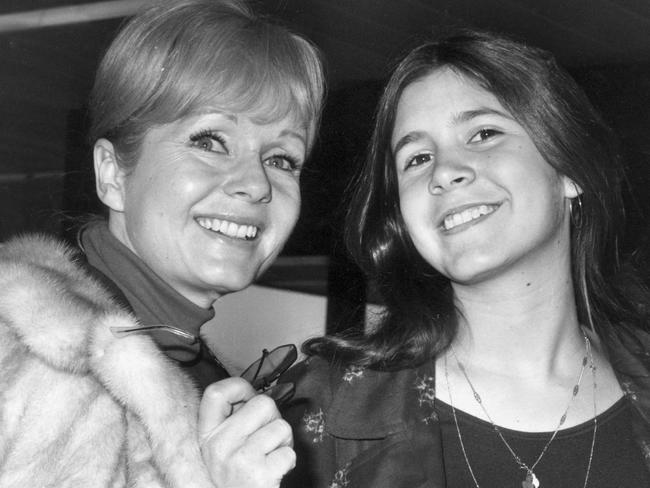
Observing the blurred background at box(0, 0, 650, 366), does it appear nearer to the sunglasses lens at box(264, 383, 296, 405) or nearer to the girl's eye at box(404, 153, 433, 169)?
the girl's eye at box(404, 153, 433, 169)

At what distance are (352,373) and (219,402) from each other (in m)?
0.53

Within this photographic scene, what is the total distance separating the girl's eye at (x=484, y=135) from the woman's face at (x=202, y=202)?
15.4 inches

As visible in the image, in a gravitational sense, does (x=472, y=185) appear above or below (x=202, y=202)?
above

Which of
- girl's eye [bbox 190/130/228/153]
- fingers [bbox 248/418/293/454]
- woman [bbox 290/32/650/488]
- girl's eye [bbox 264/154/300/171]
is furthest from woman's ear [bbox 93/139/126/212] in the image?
fingers [bbox 248/418/293/454]

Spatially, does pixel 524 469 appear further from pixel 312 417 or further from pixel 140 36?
pixel 140 36

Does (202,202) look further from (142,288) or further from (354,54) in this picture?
(354,54)

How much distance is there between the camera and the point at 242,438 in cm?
131

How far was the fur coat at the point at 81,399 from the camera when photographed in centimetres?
128

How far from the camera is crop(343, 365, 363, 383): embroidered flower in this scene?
1816mm

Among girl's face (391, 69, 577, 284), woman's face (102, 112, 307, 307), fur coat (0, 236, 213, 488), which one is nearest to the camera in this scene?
fur coat (0, 236, 213, 488)

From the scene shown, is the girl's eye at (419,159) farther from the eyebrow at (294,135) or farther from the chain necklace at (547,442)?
the chain necklace at (547,442)

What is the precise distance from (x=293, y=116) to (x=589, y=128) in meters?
0.63

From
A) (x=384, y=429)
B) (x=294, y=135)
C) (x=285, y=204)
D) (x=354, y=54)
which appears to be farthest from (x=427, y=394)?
(x=354, y=54)

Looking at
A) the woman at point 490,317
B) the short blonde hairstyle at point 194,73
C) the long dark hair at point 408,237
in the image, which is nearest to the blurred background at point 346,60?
the long dark hair at point 408,237
